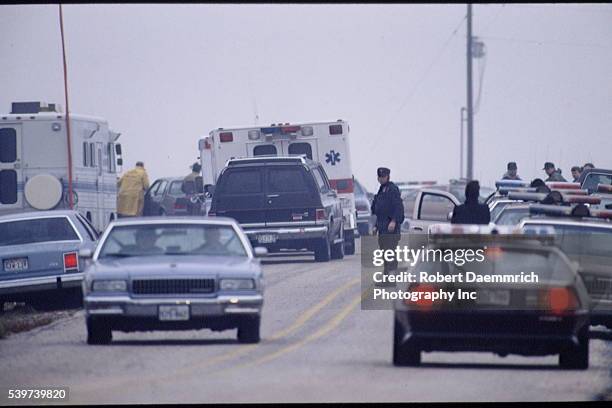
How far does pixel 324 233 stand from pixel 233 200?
1.85 m

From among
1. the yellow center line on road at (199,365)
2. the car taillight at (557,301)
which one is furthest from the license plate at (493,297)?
the yellow center line on road at (199,365)

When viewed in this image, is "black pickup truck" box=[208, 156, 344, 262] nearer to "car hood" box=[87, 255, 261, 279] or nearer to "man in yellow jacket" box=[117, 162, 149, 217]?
"man in yellow jacket" box=[117, 162, 149, 217]

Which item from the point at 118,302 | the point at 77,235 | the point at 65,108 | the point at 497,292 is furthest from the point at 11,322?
the point at 65,108

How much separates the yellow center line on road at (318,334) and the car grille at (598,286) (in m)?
3.18

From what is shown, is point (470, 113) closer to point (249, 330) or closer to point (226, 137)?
point (226, 137)

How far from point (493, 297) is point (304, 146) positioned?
19149 millimetres

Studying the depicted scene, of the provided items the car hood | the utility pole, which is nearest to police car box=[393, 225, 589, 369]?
the car hood

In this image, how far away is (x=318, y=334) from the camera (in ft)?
61.5

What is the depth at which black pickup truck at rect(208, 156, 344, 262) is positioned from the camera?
96.4 ft

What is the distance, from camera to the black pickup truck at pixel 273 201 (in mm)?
29391

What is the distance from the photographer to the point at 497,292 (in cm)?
1510

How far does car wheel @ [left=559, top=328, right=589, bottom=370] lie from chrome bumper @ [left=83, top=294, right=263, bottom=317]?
3.41 m

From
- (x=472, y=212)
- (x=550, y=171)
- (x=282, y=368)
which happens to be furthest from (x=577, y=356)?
(x=550, y=171)

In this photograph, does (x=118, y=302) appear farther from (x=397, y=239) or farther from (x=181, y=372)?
(x=397, y=239)
